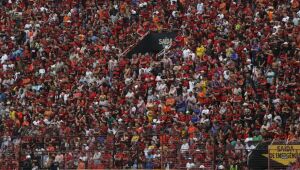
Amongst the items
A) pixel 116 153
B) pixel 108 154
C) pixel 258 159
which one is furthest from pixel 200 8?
pixel 258 159

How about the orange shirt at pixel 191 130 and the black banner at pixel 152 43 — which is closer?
the orange shirt at pixel 191 130

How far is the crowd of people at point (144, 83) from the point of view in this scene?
32.0 m

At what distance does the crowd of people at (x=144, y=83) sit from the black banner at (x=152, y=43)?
1.00 feet

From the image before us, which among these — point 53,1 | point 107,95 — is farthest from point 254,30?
point 53,1

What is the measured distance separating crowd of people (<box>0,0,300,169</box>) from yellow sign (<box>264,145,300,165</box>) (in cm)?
122

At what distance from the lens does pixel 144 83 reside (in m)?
38.3

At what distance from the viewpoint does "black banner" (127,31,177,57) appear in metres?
40.8

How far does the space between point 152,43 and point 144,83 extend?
10.5 ft

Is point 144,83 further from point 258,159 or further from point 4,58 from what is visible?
point 258,159

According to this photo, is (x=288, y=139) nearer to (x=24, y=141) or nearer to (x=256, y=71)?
(x=256, y=71)

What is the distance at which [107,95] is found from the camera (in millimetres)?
38562

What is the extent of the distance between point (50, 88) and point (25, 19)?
625 centimetres

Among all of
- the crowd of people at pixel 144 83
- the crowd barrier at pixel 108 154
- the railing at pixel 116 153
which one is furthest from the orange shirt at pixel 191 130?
the crowd barrier at pixel 108 154

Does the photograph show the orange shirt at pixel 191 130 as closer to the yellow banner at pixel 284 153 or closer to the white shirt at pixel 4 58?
the yellow banner at pixel 284 153
